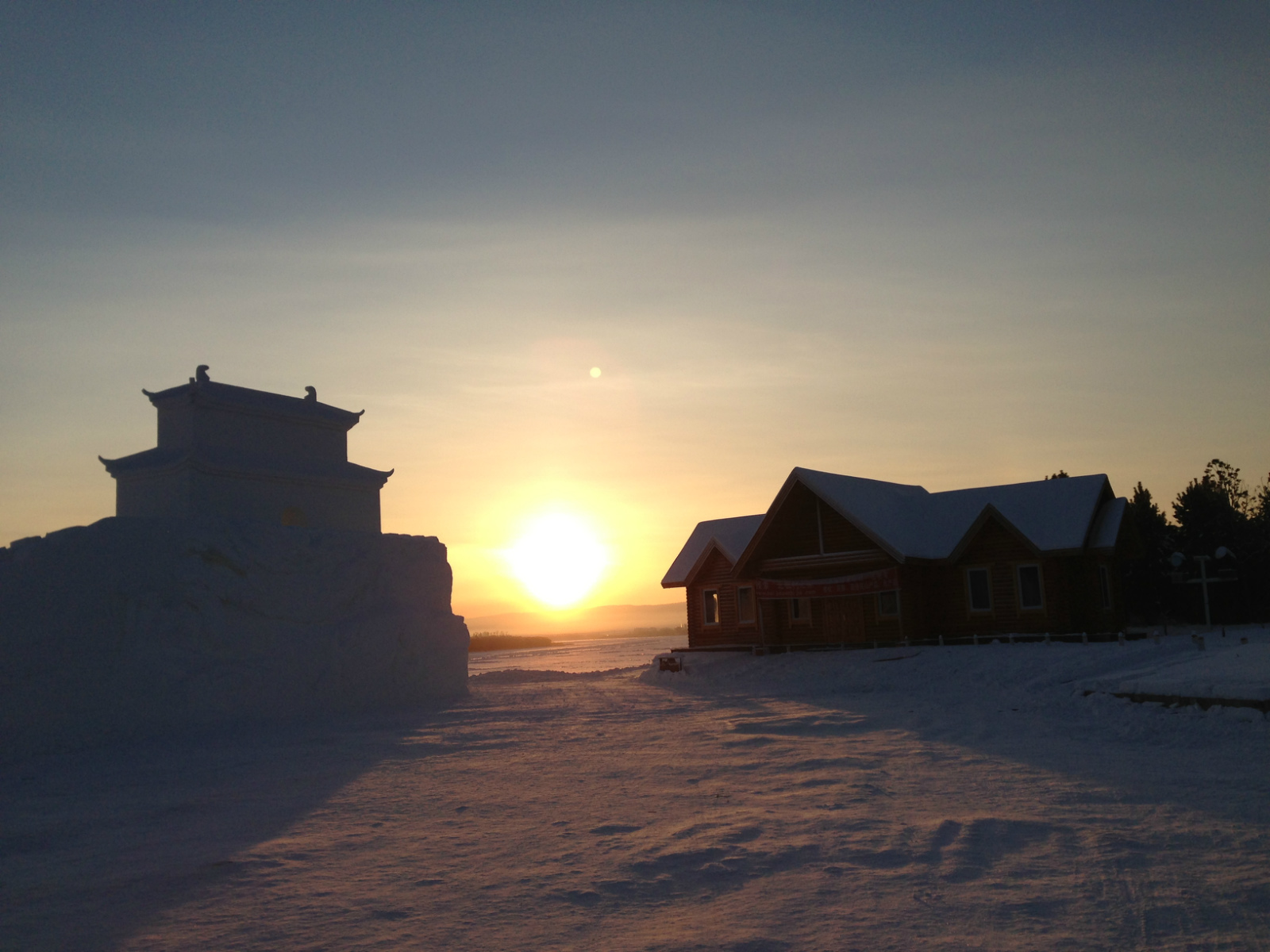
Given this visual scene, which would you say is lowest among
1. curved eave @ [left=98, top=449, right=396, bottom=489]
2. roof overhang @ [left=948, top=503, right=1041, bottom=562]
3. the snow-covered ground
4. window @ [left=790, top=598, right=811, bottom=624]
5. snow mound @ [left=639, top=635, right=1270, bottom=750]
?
snow mound @ [left=639, top=635, right=1270, bottom=750]

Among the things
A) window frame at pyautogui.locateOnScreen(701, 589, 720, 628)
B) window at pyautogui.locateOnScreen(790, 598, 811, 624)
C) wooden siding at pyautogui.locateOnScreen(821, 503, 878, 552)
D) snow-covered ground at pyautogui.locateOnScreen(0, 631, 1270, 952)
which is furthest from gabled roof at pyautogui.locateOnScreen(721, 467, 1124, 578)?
snow-covered ground at pyautogui.locateOnScreen(0, 631, 1270, 952)

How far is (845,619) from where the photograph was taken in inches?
1209

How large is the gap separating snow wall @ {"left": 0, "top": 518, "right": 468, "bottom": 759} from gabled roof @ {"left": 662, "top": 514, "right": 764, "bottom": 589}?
1170 centimetres

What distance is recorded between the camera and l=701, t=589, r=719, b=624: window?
115 feet

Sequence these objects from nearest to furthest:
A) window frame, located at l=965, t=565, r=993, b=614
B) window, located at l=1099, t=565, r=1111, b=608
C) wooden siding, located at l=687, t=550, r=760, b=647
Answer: window frame, located at l=965, t=565, r=993, b=614
window, located at l=1099, t=565, r=1111, b=608
wooden siding, located at l=687, t=550, r=760, b=647

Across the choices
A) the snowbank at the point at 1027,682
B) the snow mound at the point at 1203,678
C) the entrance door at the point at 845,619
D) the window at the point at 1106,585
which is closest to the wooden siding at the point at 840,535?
the entrance door at the point at 845,619

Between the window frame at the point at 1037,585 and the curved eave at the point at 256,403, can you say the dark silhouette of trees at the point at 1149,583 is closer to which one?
the window frame at the point at 1037,585

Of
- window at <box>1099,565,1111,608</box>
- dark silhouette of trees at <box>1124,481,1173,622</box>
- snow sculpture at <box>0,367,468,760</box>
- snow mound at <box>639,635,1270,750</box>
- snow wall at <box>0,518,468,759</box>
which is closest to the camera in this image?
snow mound at <box>639,635,1270,750</box>

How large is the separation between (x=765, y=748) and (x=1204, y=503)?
4180cm

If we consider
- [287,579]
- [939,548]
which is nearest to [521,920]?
[287,579]

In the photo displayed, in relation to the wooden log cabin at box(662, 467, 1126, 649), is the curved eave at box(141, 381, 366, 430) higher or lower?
higher

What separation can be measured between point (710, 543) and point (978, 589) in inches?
371

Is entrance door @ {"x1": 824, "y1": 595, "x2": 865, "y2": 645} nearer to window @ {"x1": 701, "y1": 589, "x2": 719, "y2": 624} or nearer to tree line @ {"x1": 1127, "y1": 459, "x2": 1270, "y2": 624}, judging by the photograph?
window @ {"x1": 701, "y1": 589, "x2": 719, "y2": 624}

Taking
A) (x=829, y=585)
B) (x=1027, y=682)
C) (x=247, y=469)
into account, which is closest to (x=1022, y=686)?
(x=1027, y=682)
